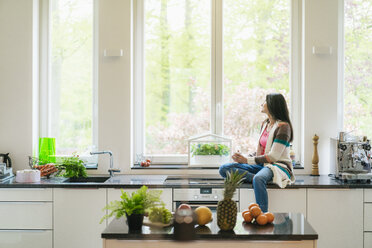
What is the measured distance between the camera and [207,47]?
4781 mm

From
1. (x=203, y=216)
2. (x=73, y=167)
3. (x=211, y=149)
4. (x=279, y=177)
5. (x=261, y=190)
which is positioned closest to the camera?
(x=203, y=216)

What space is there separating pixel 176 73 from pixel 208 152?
93 cm

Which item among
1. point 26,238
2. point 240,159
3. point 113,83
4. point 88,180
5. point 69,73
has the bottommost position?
point 26,238

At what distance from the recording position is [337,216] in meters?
4.01

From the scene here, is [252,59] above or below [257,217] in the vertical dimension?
above

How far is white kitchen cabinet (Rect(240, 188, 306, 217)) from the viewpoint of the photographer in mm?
3992

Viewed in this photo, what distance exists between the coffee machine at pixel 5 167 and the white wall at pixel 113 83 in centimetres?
9

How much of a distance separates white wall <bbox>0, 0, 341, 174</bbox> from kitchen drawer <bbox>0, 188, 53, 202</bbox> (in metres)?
0.55

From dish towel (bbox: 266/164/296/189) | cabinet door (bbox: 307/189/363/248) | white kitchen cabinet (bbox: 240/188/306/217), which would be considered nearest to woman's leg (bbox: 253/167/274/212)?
dish towel (bbox: 266/164/296/189)

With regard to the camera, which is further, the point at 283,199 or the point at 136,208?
the point at 283,199

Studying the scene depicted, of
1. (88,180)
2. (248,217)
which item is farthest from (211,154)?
(248,217)

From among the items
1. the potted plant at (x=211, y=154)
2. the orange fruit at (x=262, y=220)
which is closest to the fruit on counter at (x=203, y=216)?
the orange fruit at (x=262, y=220)

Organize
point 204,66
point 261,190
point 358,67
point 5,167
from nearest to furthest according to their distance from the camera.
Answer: point 261,190, point 5,167, point 358,67, point 204,66

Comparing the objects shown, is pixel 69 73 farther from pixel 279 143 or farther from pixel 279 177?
pixel 279 177
